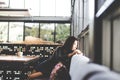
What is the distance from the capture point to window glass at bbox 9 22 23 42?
52.4 ft

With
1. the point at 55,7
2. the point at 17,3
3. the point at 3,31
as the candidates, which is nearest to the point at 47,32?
the point at 55,7

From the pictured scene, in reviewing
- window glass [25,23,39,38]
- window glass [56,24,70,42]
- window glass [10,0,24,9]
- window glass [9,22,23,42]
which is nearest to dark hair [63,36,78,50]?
window glass [56,24,70,42]

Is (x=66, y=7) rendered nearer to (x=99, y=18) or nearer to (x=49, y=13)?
(x=49, y=13)

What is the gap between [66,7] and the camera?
Result: 16.1 metres

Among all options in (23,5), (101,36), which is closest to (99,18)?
(101,36)

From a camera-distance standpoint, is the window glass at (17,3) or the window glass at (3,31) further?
the window glass at (17,3)

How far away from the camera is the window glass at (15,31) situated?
16.0 m

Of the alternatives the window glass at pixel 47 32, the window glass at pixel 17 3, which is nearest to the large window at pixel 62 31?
the window glass at pixel 47 32

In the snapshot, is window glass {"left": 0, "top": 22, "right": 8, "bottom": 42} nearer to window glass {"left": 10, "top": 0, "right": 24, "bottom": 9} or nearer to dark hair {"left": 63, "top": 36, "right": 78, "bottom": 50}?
window glass {"left": 10, "top": 0, "right": 24, "bottom": 9}

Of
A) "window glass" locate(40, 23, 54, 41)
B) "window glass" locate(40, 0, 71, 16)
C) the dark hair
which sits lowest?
the dark hair

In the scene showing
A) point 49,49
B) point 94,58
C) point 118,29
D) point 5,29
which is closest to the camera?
point 118,29

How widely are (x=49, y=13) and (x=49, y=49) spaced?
5.50m

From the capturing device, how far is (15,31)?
16625 millimetres

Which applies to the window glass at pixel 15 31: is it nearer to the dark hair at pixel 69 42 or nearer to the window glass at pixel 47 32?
the window glass at pixel 47 32
